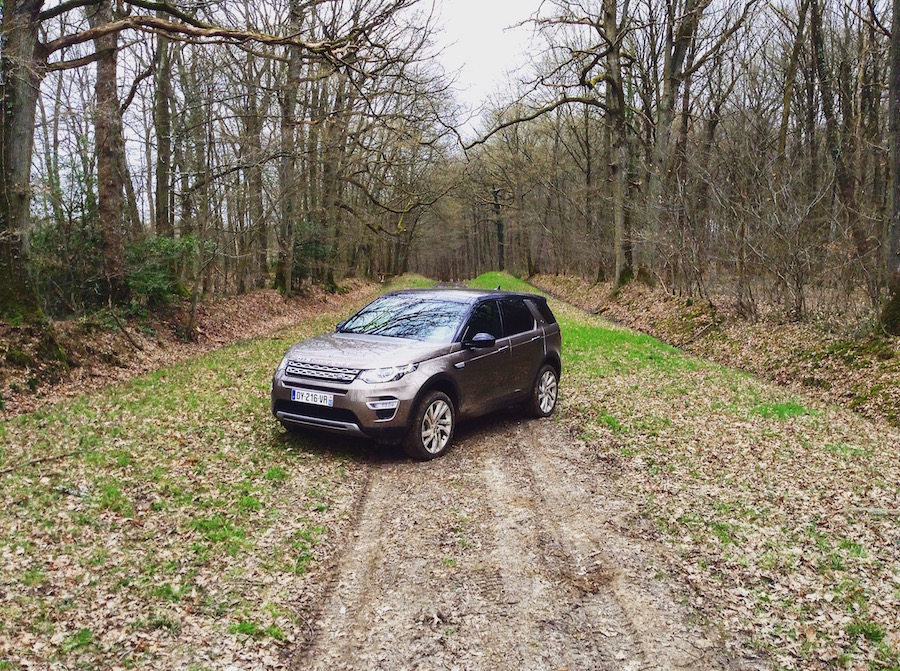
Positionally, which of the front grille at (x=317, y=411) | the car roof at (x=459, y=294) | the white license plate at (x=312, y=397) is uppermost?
the car roof at (x=459, y=294)

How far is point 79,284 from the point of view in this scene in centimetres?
1385

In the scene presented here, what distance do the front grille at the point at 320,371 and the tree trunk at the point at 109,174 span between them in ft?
29.6

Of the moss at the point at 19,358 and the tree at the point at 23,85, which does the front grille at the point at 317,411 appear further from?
the tree at the point at 23,85

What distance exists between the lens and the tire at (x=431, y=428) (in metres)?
7.20

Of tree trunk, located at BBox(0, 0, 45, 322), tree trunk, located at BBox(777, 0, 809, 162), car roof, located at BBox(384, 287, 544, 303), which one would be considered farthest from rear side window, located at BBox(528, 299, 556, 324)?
tree trunk, located at BBox(777, 0, 809, 162)

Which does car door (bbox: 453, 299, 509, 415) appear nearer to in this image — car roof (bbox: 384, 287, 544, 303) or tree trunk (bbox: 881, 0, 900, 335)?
car roof (bbox: 384, 287, 544, 303)

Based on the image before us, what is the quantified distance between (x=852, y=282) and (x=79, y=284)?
1647 centimetres

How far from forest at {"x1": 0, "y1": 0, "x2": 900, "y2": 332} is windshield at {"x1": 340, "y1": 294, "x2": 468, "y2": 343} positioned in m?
5.00

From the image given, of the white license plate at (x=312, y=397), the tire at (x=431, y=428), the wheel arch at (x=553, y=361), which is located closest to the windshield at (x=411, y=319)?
the tire at (x=431, y=428)

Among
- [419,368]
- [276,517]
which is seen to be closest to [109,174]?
[419,368]

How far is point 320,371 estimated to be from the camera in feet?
23.4

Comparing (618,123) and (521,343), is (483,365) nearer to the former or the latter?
(521,343)

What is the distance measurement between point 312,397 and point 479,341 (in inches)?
84.8

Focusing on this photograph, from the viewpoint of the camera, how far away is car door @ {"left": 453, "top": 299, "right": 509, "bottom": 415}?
26.0 ft
